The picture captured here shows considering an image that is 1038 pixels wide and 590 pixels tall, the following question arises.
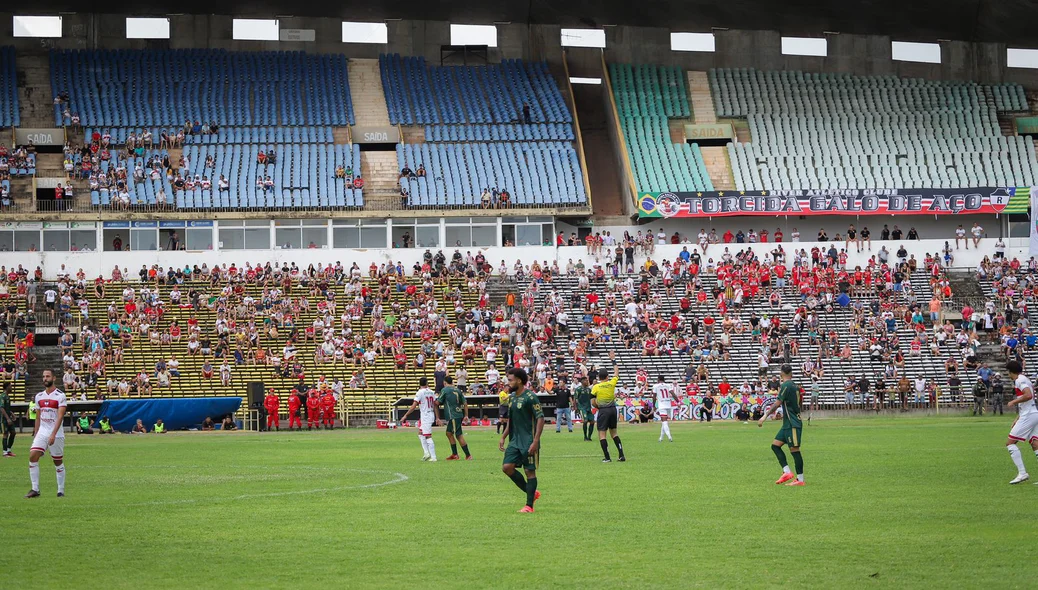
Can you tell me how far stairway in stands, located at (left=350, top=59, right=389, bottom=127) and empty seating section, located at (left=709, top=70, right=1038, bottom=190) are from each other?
63.6 ft

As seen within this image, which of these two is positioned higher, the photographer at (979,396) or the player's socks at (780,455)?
the player's socks at (780,455)

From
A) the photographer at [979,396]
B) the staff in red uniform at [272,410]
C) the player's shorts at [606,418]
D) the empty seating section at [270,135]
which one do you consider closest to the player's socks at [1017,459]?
the player's shorts at [606,418]

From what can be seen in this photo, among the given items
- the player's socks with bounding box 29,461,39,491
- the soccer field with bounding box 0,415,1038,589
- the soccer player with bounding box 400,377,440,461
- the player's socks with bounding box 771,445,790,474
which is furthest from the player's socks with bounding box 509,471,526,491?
the soccer player with bounding box 400,377,440,461

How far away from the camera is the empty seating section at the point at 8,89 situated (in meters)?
65.6

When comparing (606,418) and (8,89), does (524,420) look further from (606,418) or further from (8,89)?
(8,89)

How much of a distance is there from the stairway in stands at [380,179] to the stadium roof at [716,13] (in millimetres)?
11599

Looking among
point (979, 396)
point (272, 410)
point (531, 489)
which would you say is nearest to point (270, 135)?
point (272, 410)

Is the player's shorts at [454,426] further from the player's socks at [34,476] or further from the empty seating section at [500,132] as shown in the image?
the empty seating section at [500,132]

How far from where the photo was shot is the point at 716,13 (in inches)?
3009

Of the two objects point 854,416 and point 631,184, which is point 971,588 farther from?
point 631,184

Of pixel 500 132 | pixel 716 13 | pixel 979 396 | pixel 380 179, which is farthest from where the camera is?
pixel 716 13

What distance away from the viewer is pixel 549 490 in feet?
68.4

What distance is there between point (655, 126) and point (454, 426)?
45501mm

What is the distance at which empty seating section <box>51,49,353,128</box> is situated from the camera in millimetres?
68062
